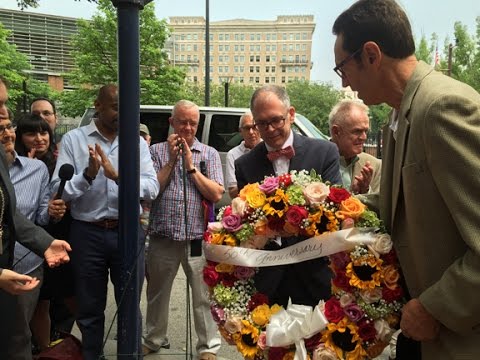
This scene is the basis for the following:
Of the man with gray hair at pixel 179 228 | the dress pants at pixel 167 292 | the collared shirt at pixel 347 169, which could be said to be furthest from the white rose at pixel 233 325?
the collared shirt at pixel 347 169

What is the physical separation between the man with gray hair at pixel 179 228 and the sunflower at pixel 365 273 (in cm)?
195

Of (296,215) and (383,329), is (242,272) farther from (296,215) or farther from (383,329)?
(383,329)

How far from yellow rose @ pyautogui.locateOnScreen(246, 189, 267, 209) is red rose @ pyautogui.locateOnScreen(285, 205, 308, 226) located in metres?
0.13

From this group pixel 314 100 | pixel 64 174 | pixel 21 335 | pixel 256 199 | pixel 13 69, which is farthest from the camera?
pixel 314 100

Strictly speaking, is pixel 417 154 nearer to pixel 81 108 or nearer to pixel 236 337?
pixel 236 337

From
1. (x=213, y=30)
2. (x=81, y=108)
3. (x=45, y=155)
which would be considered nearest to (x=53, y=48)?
(x=81, y=108)

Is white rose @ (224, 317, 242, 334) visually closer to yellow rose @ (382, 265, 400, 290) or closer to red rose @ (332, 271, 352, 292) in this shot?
red rose @ (332, 271, 352, 292)

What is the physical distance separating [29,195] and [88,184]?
0.39 meters

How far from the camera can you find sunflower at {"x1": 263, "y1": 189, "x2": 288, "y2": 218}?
6.07 ft

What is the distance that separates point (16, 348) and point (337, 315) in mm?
1800

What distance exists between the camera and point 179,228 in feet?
11.6

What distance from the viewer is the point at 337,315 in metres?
1.71

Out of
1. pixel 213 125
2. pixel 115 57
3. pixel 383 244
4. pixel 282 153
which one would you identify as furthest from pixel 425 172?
pixel 115 57

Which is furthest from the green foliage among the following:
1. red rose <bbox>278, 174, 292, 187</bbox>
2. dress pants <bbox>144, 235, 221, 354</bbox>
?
red rose <bbox>278, 174, 292, 187</bbox>
